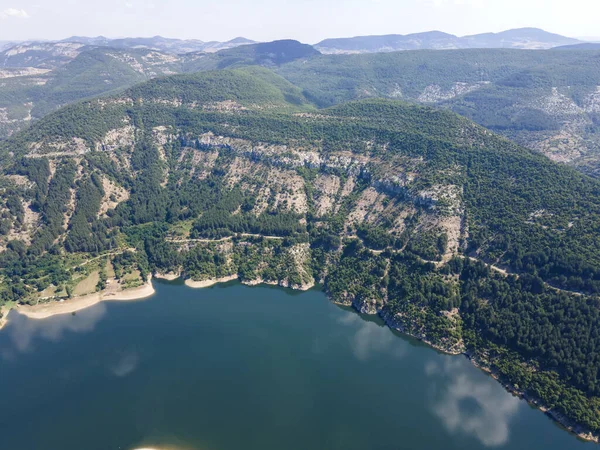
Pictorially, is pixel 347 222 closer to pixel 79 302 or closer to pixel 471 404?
pixel 471 404

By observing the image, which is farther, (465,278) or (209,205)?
(209,205)

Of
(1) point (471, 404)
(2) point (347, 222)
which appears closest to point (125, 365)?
(1) point (471, 404)

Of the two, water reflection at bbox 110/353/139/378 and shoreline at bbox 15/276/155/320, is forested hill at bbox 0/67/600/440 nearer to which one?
shoreline at bbox 15/276/155/320

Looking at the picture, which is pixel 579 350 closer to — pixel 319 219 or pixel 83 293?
pixel 319 219

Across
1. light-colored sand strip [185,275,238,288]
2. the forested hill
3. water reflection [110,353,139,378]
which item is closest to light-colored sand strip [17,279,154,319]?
the forested hill

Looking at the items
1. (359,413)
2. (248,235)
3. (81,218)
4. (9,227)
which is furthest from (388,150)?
(9,227)

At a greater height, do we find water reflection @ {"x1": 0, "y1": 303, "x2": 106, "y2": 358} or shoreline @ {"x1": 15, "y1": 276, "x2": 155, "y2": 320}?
shoreline @ {"x1": 15, "y1": 276, "x2": 155, "y2": 320}

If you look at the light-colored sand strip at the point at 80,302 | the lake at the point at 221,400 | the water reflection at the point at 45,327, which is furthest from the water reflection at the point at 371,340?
the water reflection at the point at 45,327
